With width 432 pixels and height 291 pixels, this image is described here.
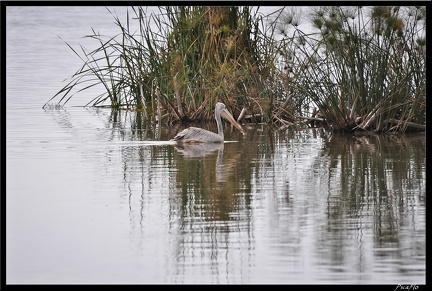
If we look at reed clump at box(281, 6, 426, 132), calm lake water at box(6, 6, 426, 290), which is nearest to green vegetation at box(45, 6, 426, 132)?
reed clump at box(281, 6, 426, 132)

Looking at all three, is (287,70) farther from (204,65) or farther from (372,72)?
(372,72)

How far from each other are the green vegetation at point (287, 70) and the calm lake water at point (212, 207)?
1.54 ft

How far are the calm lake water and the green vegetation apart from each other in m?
0.47

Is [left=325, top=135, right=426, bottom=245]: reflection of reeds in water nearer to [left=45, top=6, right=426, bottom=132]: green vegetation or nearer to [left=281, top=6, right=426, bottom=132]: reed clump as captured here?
[left=281, top=6, right=426, bottom=132]: reed clump

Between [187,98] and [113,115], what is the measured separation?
5.28 ft

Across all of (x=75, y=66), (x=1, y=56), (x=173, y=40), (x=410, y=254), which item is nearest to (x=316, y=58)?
(x=173, y=40)

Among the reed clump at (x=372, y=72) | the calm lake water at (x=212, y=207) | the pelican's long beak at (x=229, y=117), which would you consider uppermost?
the reed clump at (x=372, y=72)

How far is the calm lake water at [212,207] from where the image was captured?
7.98 m

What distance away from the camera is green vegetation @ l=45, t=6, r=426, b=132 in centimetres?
1489

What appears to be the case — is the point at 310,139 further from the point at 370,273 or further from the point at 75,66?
the point at 75,66

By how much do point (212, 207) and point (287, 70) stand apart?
660 centimetres

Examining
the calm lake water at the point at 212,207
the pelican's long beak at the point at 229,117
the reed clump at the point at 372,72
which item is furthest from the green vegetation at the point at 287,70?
the pelican's long beak at the point at 229,117

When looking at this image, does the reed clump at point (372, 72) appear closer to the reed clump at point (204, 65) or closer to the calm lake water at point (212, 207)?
the calm lake water at point (212, 207)

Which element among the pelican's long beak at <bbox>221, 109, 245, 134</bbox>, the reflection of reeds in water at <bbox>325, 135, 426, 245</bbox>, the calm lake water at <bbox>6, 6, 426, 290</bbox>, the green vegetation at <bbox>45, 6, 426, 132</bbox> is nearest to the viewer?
the calm lake water at <bbox>6, 6, 426, 290</bbox>
